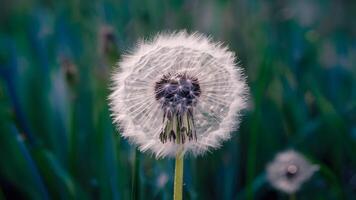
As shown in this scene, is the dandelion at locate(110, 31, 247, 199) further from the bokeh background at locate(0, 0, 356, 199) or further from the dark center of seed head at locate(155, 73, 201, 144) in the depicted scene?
the bokeh background at locate(0, 0, 356, 199)

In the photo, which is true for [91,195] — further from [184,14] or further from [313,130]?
[184,14]

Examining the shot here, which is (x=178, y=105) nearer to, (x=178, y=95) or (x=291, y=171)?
(x=178, y=95)

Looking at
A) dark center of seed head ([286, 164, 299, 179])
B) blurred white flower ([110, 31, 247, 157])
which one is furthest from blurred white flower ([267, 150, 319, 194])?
blurred white flower ([110, 31, 247, 157])

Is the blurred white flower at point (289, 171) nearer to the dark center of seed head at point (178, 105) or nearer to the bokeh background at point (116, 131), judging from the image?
the bokeh background at point (116, 131)

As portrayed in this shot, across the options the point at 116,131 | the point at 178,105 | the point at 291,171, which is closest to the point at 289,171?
the point at 291,171

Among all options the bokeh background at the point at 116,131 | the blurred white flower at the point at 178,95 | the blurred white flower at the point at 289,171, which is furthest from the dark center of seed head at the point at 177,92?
the blurred white flower at the point at 289,171

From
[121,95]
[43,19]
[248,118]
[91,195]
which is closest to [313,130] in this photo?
[248,118]

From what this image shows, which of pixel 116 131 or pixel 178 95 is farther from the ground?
pixel 116 131
